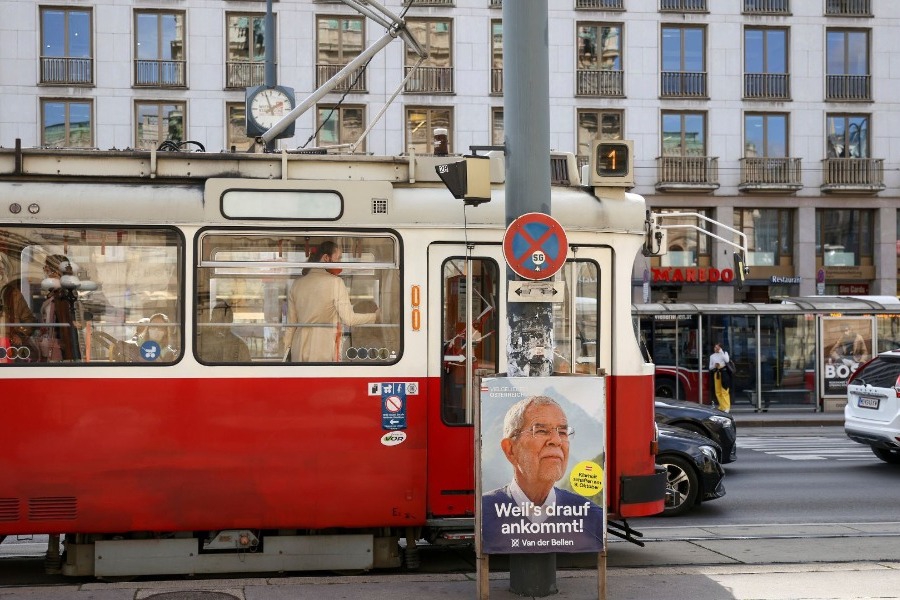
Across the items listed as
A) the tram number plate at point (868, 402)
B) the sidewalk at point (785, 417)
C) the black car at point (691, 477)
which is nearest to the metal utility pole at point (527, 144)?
the black car at point (691, 477)

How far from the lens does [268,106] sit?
16.3m

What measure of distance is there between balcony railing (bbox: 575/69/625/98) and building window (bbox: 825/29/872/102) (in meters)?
8.14

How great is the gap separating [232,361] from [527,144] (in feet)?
8.70

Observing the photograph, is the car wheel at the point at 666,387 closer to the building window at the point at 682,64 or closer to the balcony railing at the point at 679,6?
the building window at the point at 682,64

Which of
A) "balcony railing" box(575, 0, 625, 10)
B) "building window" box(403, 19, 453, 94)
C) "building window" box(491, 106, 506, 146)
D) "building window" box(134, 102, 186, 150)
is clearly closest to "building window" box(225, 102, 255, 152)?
"building window" box(134, 102, 186, 150)

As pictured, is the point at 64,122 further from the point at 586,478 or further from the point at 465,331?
the point at 586,478

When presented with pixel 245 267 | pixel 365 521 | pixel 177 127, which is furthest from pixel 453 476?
pixel 177 127

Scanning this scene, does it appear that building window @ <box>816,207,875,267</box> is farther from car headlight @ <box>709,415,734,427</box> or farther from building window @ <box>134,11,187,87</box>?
car headlight @ <box>709,415,734,427</box>

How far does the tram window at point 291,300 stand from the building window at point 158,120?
1228 inches

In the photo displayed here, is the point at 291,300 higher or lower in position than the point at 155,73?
lower

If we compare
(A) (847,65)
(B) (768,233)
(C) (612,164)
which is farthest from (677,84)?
(C) (612,164)

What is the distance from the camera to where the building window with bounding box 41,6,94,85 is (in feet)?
122

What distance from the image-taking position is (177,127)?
38125mm

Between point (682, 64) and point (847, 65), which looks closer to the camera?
point (682, 64)
